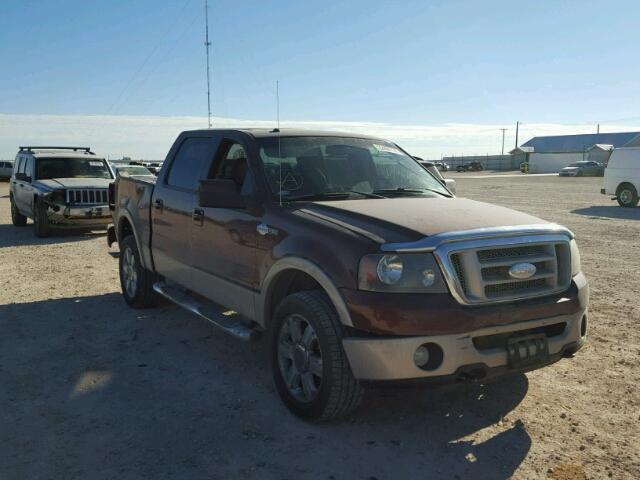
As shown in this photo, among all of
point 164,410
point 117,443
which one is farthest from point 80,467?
point 164,410

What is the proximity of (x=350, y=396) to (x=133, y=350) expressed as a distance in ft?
8.09

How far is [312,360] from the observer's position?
389 centimetres

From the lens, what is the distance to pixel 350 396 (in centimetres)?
369

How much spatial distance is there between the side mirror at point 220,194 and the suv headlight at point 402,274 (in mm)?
1372

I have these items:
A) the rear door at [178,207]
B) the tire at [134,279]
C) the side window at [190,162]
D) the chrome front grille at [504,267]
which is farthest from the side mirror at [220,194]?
the tire at [134,279]

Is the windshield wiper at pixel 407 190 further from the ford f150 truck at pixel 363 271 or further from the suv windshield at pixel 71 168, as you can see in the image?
the suv windshield at pixel 71 168

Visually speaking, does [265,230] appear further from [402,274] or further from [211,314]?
[402,274]

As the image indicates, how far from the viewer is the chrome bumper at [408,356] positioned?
3393 millimetres

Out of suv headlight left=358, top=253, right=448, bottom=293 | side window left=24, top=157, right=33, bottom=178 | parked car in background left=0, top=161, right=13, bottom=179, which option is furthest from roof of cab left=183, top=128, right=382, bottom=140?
parked car in background left=0, top=161, right=13, bottom=179

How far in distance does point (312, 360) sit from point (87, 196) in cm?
1027

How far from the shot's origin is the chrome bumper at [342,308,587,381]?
3.39 meters

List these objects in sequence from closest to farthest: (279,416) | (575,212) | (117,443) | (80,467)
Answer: (80,467) → (117,443) → (279,416) → (575,212)

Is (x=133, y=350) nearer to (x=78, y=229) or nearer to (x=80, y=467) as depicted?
(x=80, y=467)

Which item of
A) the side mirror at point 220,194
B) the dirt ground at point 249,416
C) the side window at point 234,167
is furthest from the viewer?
the side window at point 234,167
